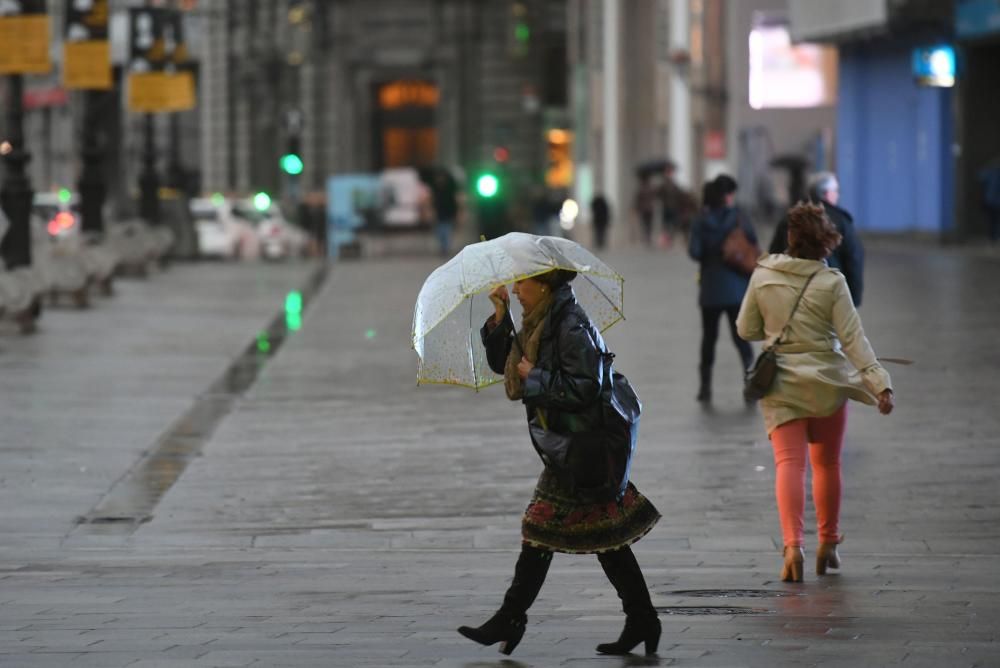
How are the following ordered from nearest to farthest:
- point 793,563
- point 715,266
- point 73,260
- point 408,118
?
point 793,563 < point 715,266 < point 73,260 < point 408,118

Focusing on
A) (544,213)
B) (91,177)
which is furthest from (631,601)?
(544,213)

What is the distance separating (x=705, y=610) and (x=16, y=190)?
1801 cm

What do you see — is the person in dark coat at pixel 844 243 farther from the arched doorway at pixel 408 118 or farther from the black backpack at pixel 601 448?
the arched doorway at pixel 408 118

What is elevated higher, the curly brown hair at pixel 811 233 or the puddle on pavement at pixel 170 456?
the curly brown hair at pixel 811 233

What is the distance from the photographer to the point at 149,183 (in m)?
43.5

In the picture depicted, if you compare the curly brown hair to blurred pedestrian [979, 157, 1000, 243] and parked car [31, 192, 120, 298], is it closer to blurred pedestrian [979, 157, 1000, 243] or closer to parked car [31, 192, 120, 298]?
parked car [31, 192, 120, 298]

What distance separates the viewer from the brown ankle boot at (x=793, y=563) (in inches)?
364

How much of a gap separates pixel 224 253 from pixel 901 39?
1544cm

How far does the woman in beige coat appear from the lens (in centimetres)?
938

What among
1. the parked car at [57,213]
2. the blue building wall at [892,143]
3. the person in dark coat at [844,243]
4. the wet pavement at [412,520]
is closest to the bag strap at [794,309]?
the wet pavement at [412,520]

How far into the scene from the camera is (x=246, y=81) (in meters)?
79.1

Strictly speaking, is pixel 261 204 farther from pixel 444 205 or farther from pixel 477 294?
pixel 477 294

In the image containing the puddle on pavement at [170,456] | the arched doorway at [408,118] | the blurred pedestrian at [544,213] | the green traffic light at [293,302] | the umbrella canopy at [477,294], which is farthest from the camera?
the arched doorway at [408,118]

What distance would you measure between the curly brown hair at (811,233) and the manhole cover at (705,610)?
1.59 metres
